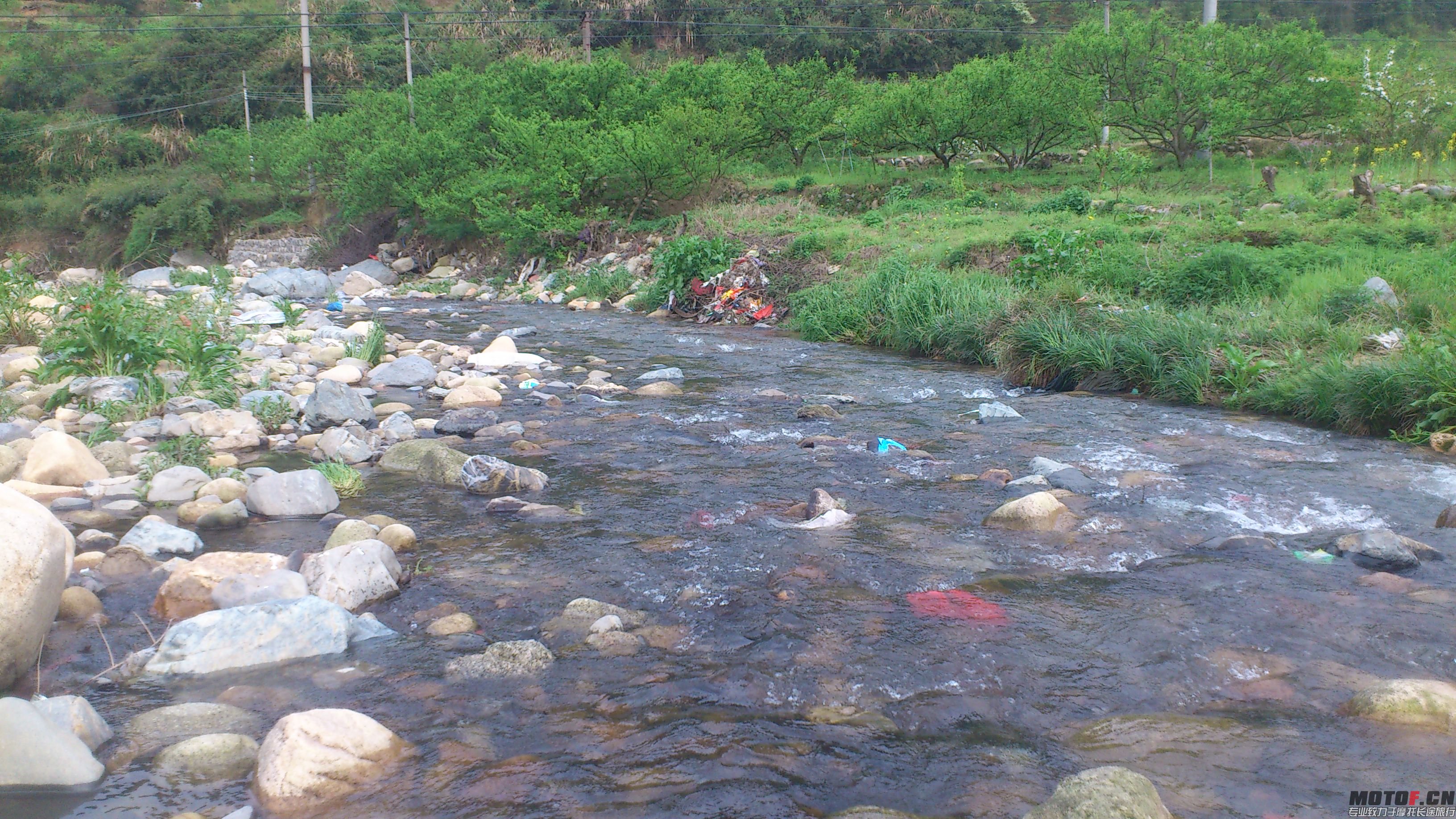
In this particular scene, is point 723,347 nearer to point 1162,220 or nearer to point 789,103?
point 1162,220

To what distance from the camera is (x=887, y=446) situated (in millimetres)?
5902

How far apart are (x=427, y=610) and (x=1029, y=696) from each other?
2194 millimetres

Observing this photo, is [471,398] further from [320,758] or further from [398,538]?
[320,758]

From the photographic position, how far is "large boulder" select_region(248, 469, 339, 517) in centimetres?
464

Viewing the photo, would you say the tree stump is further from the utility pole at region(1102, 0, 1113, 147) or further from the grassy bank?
the utility pole at region(1102, 0, 1113, 147)

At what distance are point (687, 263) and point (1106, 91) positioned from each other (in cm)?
1024

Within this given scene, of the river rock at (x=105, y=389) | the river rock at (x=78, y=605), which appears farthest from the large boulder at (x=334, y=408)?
the river rock at (x=78, y=605)

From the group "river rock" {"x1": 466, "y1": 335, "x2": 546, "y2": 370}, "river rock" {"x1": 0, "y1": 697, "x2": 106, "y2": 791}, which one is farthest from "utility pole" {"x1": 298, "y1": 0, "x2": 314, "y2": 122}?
"river rock" {"x1": 0, "y1": 697, "x2": 106, "y2": 791}

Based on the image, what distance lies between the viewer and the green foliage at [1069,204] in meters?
13.9

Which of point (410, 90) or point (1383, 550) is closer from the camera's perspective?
point (1383, 550)

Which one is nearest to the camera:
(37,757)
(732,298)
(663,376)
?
(37,757)

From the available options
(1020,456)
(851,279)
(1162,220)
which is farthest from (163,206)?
(1020,456)

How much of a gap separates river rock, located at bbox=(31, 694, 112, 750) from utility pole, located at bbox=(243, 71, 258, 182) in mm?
29527

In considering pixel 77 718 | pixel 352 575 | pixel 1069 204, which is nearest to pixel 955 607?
pixel 352 575
